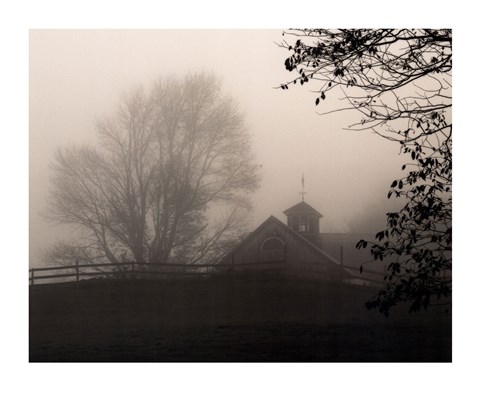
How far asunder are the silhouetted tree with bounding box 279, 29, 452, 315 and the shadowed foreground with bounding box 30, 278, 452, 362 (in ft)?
1.08

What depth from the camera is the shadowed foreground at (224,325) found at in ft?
20.0

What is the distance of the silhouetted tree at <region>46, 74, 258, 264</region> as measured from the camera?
634 centimetres

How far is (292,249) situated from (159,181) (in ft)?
4.67

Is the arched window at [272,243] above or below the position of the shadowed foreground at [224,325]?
above

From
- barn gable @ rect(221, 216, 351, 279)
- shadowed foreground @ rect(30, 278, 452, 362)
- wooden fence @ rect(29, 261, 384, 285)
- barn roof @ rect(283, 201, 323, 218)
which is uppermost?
barn roof @ rect(283, 201, 323, 218)

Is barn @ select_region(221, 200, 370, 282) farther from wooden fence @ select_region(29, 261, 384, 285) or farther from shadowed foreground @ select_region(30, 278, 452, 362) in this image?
shadowed foreground @ select_region(30, 278, 452, 362)

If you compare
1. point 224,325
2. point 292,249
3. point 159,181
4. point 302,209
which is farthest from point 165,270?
point 302,209

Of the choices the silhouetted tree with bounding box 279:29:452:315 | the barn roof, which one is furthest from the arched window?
the silhouetted tree with bounding box 279:29:452:315

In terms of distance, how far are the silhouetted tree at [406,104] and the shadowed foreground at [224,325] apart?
0.33 metres

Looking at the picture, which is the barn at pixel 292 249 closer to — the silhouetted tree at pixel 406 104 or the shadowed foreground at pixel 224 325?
the shadowed foreground at pixel 224 325

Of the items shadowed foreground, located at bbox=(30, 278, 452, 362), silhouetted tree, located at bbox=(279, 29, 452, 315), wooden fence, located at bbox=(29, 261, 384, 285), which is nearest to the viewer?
silhouetted tree, located at bbox=(279, 29, 452, 315)

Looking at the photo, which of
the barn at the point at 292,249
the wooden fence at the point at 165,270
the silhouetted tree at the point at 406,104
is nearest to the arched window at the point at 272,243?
the barn at the point at 292,249

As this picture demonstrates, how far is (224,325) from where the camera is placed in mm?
6168

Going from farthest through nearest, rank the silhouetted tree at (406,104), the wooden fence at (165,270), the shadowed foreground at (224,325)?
the wooden fence at (165,270) → the shadowed foreground at (224,325) → the silhouetted tree at (406,104)
